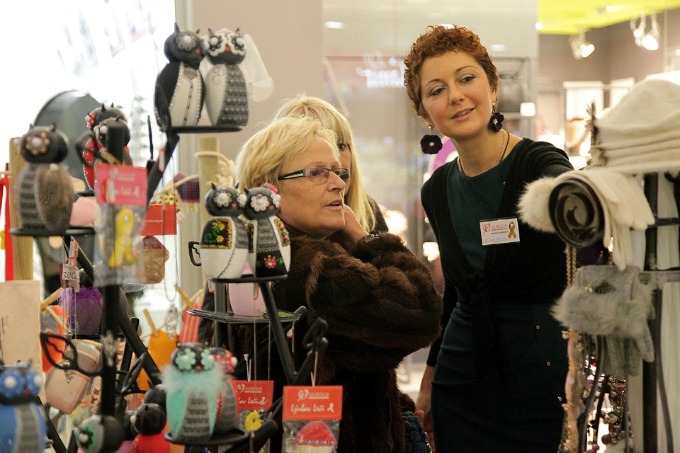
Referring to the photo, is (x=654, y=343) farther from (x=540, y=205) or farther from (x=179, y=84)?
(x=179, y=84)

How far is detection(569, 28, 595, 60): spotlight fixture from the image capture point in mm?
6621

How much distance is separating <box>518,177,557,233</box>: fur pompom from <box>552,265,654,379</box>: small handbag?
108 mm

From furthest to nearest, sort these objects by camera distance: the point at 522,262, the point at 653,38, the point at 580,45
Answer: the point at 580,45 < the point at 653,38 < the point at 522,262

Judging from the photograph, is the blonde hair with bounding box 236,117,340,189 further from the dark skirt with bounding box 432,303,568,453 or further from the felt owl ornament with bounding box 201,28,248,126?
the dark skirt with bounding box 432,303,568,453

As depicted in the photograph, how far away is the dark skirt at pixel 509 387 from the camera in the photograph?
228cm

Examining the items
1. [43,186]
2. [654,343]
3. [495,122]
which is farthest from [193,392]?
[495,122]

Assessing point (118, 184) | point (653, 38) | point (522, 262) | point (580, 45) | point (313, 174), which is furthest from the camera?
point (580, 45)

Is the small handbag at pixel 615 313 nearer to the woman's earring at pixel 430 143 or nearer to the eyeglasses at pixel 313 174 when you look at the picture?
the eyeglasses at pixel 313 174

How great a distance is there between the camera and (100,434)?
1446 mm

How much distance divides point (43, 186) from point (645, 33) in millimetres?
5727

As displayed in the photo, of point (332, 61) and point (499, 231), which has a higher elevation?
point (332, 61)

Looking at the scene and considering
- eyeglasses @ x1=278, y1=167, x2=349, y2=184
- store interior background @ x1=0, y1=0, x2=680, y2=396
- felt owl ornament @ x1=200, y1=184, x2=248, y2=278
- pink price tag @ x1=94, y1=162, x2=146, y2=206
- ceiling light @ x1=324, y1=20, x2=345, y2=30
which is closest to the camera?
pink price tag @ x1=94, y1=162, x2=146, y2=206

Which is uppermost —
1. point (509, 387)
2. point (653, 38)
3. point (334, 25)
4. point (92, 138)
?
point (653, 38)

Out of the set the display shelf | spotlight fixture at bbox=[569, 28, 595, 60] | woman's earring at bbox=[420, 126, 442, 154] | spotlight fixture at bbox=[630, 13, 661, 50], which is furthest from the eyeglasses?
spotlight fixture at bbox=[569, 28, 595, 60]
